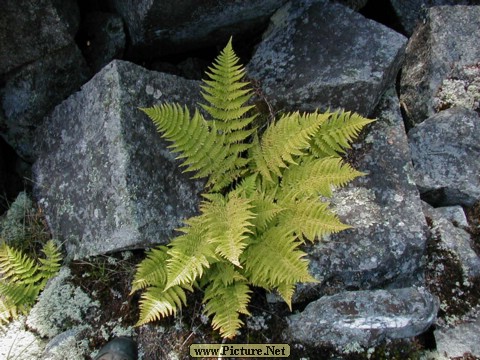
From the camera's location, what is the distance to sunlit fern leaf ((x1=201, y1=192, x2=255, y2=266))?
3.72 metres

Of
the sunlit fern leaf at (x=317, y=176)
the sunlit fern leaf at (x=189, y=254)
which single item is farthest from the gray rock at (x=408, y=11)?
the sunlit fern leaf at (x=189, y=254)

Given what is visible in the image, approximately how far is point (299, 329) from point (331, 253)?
30.2 inches

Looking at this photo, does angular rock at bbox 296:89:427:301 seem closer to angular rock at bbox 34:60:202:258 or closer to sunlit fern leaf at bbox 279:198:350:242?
sunlit fern leaf at bbox 279:198:350:242

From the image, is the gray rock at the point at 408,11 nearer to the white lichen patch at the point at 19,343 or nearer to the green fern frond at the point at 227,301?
the green fern frond at the point at 227,301

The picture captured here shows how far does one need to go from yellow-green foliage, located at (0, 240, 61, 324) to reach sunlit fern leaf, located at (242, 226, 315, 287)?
6.34ft

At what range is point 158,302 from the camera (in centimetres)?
408

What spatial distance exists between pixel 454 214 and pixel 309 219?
1853 millimetres

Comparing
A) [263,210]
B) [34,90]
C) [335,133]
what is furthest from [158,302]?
[34,90]

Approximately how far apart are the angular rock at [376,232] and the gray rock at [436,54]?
742 mm

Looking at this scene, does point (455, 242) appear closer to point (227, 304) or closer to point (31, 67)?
point (227, 304)

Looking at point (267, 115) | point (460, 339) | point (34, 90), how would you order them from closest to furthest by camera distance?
point (460, 339) → point (34, 90) → point (267, 115)

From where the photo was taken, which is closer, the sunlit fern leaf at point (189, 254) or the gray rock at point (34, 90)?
the sunlit fern leaf at point (189, 254)

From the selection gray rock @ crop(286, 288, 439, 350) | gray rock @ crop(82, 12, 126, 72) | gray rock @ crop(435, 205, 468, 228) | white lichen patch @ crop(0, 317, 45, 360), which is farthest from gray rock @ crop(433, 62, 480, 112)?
white lichen patch @ crop(0, 317, 45, 360)

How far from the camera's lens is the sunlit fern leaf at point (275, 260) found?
3838mm
